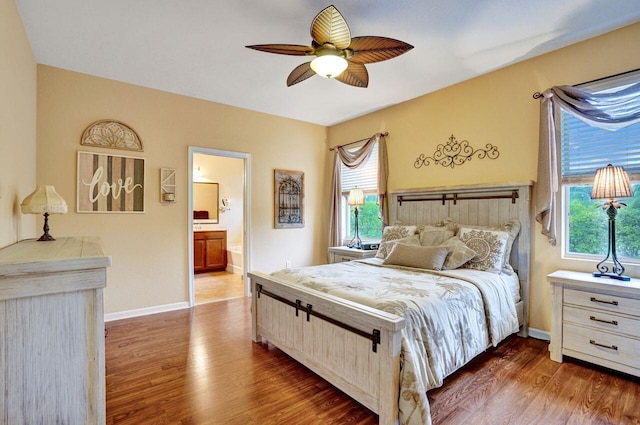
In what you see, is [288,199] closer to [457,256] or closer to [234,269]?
[234,269]

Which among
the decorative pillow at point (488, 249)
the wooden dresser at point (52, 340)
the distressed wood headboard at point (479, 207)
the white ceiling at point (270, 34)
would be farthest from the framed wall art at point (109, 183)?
the decorative pillow at point (488, 249)

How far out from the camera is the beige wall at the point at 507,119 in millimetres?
2705

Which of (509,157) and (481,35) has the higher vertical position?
(481,35)

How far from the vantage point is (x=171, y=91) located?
3865 mm

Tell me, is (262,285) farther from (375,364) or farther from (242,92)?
(242,92)

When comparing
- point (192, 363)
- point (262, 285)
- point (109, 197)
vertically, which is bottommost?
point (192, 363)

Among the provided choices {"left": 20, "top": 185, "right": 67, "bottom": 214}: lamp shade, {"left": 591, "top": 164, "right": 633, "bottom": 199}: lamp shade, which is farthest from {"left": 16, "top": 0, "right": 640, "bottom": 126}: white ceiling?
{"left": 20, "top": 185, "right": 67, "bottom": 214}: lamp shade

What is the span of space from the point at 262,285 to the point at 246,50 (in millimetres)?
2191

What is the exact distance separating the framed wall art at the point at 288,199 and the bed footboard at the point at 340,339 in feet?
7.13

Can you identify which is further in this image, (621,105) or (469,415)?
(621,105)

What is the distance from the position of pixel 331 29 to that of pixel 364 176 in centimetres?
307

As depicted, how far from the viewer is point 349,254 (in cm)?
423

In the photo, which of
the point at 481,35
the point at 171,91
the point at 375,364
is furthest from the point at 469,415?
the point at 171,91

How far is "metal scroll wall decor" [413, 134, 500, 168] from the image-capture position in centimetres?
341
